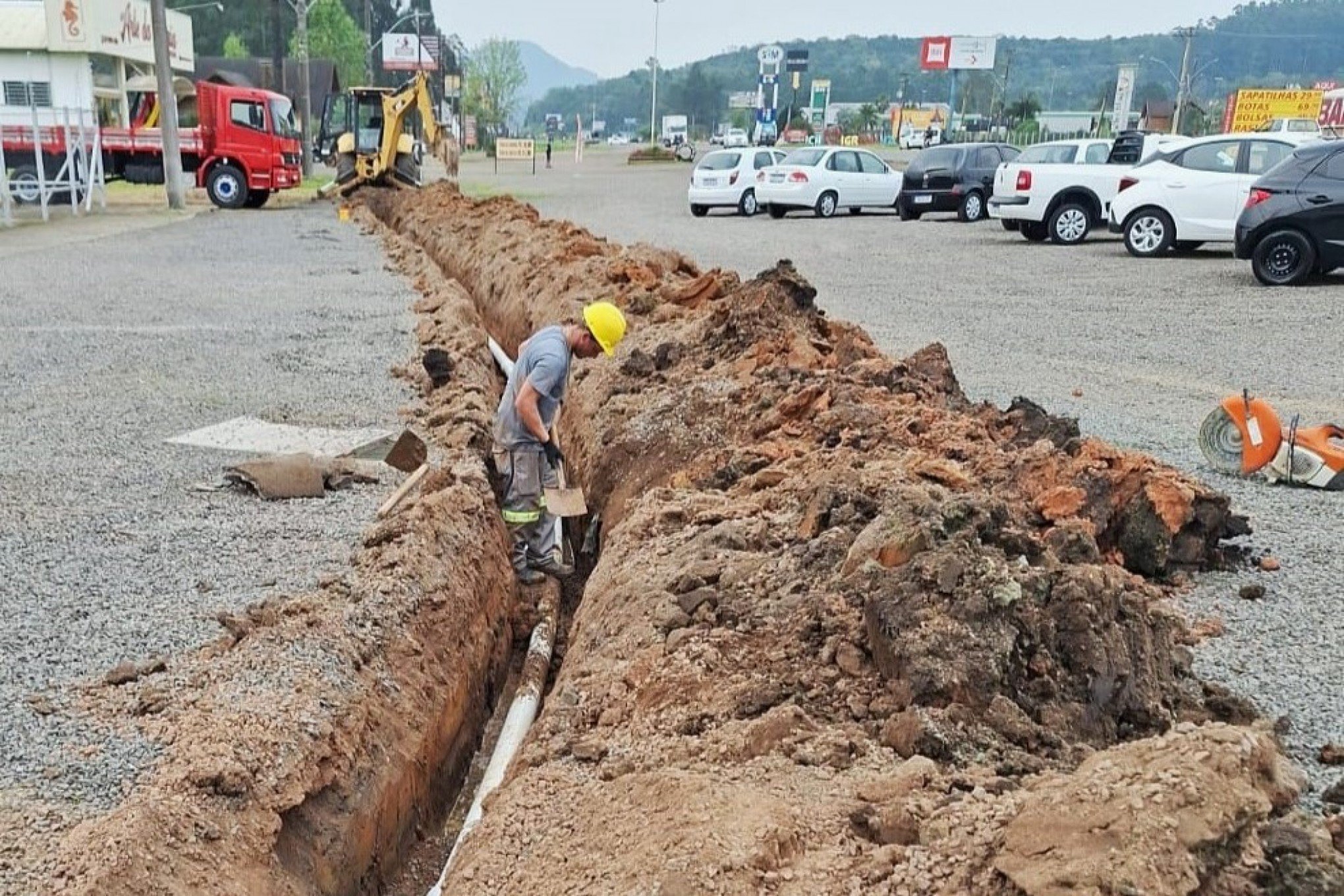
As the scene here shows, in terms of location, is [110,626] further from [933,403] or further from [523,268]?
[523,268]

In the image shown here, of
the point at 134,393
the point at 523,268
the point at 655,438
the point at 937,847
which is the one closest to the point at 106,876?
the point at 937,847

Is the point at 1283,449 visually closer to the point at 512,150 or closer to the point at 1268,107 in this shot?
the point at 1268,107

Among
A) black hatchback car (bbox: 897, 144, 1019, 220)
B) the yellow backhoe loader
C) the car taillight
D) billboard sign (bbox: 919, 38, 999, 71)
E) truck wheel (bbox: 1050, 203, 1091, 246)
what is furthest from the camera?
billboard sign (bbox: 919, 38, 999, 71)

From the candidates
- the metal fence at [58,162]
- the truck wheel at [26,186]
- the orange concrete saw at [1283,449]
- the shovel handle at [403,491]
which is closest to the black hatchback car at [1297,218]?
the orange concrete saw at [1283,449]

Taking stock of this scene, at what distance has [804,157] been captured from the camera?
24.0m

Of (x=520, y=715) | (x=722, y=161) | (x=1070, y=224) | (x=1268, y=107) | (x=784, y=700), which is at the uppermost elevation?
(x=1268, y=107)

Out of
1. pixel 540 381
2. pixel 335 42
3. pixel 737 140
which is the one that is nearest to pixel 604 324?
pixel 540 381

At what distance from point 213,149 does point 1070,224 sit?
19837 mm

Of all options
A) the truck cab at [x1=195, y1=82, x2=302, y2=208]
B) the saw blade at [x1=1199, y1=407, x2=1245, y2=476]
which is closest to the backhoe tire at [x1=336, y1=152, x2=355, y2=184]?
the truck cab at [x1=195, y1=82, x2=302, y2=208]

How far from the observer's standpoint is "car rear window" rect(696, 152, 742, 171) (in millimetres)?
24641

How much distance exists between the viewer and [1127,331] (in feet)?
35.3

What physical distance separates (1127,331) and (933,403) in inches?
222

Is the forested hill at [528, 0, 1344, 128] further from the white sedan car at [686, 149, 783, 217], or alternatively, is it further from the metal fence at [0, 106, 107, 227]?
the metal fence at [0, 106, 107, 227]

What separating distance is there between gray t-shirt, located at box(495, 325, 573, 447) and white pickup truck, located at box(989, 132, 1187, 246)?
13192 mm
